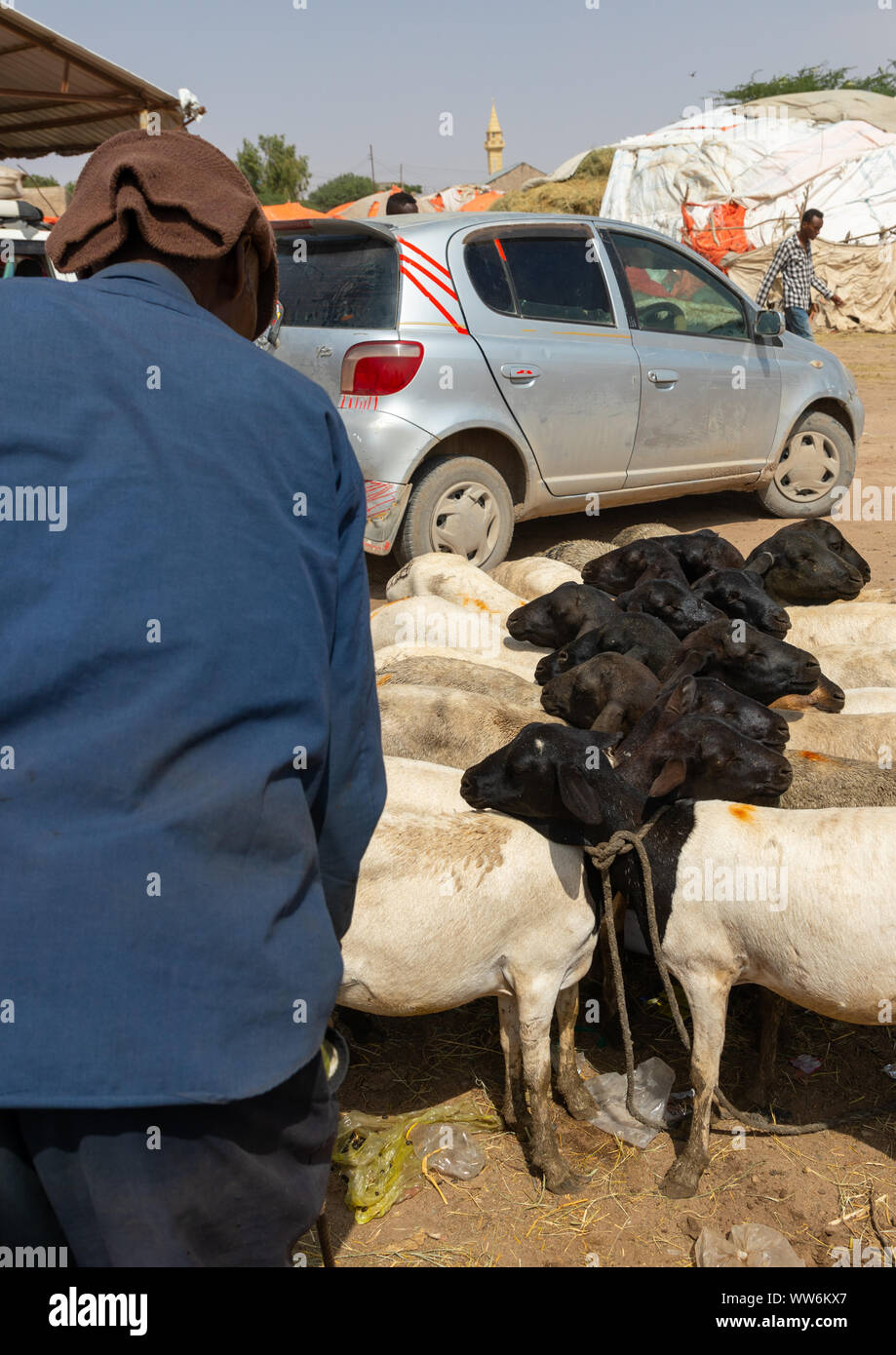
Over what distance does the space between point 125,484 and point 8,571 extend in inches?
7.4

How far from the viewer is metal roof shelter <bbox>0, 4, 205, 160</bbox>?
10.9m

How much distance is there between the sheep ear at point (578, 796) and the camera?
10.7 ft

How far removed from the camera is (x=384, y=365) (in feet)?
23.5

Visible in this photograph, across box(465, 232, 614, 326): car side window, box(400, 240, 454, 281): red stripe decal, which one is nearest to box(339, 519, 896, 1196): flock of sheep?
box(400, 240, 454, 281): red stripe decal

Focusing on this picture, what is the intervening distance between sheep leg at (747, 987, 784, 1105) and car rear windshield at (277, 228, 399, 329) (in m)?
5.27

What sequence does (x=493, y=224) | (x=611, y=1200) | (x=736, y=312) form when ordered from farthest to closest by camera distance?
1. (x=736, y=312)
2. (x=493, y=224)
3. (x=611, y=1200)

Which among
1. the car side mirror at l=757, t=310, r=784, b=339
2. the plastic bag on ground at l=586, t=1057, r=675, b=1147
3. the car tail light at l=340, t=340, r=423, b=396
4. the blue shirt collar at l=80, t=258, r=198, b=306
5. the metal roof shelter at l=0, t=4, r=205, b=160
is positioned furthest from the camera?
the metal roof shelter at l=0, t=4, r=205, b=160

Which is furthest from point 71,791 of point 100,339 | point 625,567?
point 625,567

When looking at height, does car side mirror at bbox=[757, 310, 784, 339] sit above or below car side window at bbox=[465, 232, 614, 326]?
below

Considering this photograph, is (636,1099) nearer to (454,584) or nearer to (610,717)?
(610,717)

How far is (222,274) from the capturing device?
176 centimetres

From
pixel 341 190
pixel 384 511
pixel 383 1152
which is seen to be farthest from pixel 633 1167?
pixel 341 190

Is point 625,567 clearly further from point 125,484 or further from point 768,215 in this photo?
point 768,215

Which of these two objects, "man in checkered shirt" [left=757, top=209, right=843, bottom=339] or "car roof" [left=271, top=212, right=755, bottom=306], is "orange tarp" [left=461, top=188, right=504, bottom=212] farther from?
"car roof" [left=271, top=212, right=755, bottom=306]
